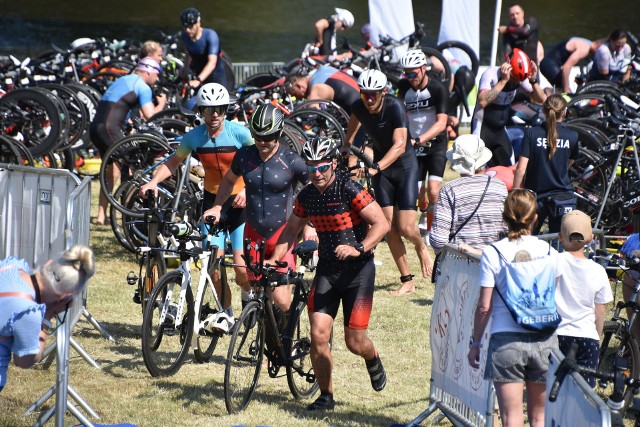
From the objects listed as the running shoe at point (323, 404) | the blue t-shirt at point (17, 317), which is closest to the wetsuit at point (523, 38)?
the running shoe at point (323, 404)

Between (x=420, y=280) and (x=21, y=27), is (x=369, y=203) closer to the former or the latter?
(x=420, y=280)

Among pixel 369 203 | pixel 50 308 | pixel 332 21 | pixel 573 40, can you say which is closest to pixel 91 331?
pixel 369 203

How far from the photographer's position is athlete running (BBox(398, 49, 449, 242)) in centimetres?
1138

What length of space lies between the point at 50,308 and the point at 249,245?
7.31ft

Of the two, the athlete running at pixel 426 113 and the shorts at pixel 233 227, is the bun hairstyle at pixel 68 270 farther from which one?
the athlete running at pixel 426 113

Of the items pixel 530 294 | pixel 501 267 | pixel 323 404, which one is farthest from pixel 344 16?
pixel 530 294

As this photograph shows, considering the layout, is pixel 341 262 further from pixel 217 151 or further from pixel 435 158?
pixel 435 158

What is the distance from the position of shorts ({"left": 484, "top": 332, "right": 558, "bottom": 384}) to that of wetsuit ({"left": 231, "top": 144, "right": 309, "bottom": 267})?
2.74 metres

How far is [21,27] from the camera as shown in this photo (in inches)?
1252

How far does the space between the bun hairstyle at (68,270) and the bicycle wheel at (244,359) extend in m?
1.88

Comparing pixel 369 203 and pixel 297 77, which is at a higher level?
pixel 297 77

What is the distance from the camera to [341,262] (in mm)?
7180

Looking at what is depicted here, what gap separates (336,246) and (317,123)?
6.73m

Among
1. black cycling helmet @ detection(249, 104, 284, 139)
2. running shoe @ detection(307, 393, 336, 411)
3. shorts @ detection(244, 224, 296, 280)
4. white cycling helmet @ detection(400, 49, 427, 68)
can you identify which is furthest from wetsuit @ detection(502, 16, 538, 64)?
running shoe @ detection(307, 393, 336, 411)
